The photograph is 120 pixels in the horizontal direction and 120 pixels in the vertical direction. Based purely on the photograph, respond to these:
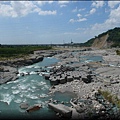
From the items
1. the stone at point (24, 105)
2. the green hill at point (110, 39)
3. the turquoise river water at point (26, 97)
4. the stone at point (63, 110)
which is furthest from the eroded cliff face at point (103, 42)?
the stone at point (63, 110)

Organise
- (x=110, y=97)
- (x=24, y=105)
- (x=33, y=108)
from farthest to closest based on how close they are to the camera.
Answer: (x=110, y=97) < (x=24, y=105) < (x=33, y=108)

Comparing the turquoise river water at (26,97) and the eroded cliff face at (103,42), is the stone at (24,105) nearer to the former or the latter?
the turquoise river water at (26,97)

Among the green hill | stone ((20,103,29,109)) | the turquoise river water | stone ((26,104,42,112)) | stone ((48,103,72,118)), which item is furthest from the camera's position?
the green hill

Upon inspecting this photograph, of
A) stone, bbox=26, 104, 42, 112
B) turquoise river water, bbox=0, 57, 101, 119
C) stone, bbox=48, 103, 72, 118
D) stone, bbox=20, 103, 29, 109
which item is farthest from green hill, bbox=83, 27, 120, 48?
stone, bbox=48, 103, 72, 118

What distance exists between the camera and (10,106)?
61.5ft

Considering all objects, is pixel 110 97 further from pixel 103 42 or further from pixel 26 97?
pixel 103 42

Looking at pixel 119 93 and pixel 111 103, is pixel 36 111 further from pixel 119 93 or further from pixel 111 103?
pixel 119 93

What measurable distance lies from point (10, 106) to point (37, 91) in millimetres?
5382

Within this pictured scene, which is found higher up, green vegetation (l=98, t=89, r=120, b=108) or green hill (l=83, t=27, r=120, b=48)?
green hill (l=83, t=27, r=120, b=48)

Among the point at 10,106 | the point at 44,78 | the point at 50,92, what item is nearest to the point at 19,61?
the point at 44,78

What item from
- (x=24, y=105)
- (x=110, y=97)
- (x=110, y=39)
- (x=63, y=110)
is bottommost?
(x=24, y=105)

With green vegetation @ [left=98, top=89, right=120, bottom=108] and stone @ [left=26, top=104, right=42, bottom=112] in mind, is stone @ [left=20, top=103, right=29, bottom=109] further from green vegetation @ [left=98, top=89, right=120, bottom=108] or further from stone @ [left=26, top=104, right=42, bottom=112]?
green vegetation @ [left=98, top=89, right=120, bottom=108]

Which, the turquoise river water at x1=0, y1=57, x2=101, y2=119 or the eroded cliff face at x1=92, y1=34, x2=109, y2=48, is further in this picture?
the eroded cliff face at x1=92, y1=34, x2=109, y2=48

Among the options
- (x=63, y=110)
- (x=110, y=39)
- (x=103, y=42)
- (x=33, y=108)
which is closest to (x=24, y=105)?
(x=33, y=108)
